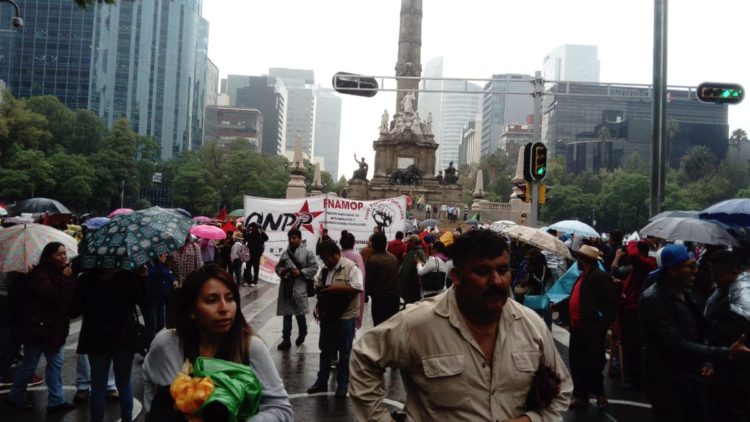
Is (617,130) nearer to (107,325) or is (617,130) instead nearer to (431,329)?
(107,325)

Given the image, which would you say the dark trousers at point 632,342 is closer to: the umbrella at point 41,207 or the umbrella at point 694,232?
the umbrella at point 694,232

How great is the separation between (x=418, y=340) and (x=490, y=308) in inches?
12.8

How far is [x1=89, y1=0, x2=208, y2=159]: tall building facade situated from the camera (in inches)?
3730

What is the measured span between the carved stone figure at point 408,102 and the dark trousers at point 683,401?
52457 mm

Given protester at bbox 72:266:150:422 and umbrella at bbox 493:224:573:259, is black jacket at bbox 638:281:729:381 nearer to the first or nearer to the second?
umbrella at bbox 493:224:573:259

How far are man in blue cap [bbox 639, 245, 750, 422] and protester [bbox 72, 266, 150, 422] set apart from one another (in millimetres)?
4058

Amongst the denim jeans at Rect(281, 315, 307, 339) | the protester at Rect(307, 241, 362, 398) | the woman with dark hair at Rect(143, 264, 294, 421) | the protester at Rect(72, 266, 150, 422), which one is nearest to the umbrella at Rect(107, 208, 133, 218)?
the protester at Rect(72, 266, 150, 422)

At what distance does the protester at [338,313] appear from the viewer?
7680 millimetres

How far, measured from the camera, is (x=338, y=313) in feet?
25.4

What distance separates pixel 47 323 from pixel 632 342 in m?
6.69

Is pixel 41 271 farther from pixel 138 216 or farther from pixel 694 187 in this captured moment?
pixel 694 187

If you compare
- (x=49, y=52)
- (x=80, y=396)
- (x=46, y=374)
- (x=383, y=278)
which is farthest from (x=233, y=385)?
(x=49, y=52)

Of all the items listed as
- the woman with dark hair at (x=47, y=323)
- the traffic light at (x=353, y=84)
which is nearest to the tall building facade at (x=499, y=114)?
the traffic light at (x=353, y=84)

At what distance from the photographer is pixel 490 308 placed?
283 centimetres
